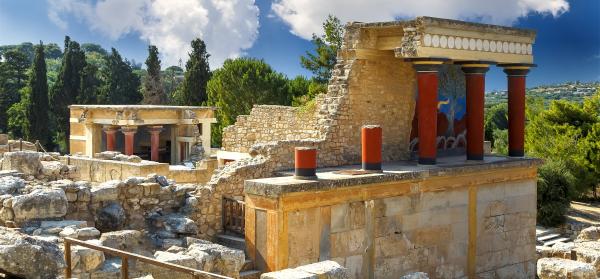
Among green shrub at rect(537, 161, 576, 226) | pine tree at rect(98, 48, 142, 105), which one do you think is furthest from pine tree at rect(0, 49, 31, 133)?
green shrub at rect(537, 161, 576, 226)

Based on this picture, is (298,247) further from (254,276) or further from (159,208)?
(159,208)

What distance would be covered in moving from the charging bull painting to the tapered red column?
3.33 feet

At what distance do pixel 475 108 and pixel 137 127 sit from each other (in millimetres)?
19762

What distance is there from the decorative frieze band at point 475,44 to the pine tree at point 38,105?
3444 centimetres

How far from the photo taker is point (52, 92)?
1853 inches

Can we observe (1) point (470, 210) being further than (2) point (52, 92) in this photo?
No

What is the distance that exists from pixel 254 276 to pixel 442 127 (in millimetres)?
7407

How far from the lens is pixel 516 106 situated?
1669 cm

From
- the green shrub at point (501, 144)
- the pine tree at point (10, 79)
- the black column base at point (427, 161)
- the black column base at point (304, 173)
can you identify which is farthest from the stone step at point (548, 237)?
the pine tree at point (10, 79)

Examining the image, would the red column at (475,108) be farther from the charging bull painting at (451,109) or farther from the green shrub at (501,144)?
the green shrub at (501,144)

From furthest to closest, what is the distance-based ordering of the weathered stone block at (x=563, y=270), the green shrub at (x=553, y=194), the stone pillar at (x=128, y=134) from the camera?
the green shrub at (x=553, y=194) < the stone pillar at (x=128, y=134) < the weathered stone block at (x=563, y=270)

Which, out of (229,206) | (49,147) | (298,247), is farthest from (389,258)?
(49,147)

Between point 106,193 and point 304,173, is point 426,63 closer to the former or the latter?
point 304,173

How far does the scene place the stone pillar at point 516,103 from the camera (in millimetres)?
16453
